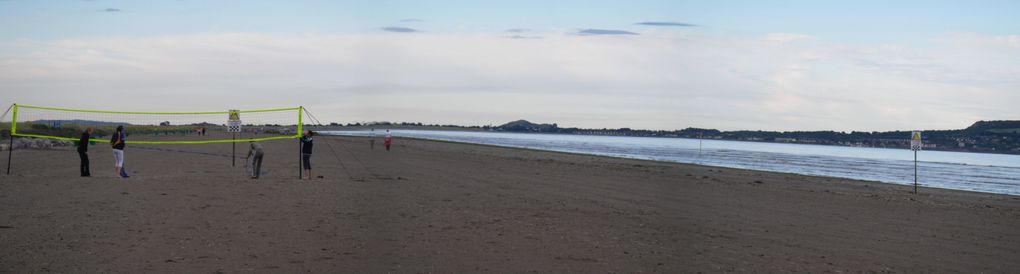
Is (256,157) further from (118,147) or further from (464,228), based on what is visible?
(464,228)

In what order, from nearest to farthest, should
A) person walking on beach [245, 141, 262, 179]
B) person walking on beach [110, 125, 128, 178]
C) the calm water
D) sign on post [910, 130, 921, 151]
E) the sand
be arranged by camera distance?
the sand, person walking on beach [110, 125, 128, 178], person walking on beach [245, 141, 262, 179], sign on post [910, 130, 921, 151], the calm water

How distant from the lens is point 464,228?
12344 millimetres

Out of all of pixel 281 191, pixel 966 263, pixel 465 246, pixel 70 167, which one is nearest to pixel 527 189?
pixel 281 191

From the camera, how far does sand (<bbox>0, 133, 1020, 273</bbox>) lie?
948cm

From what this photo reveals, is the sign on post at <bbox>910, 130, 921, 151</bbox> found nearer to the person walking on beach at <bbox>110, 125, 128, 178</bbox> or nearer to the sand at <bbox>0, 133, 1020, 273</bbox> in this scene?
the sand at <bbox>0, 133, 1020, 273</bbox>

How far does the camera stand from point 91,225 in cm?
1162

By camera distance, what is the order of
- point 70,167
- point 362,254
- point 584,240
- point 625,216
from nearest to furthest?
point 362,254 < point 584,240 < point 625,216 < point 70,167

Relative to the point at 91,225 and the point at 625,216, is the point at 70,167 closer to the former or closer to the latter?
the point at 91,225

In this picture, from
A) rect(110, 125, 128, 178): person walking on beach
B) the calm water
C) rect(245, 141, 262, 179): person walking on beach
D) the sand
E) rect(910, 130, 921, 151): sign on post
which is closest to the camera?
the sand

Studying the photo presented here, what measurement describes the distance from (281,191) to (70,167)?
10.7 metres

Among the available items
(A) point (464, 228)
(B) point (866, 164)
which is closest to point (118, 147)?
(A) point (464, 228)

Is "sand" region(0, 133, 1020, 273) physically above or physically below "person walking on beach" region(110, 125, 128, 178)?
below

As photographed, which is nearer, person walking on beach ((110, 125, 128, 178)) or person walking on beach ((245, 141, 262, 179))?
person walking on beach ((110, 125, 128, 178))

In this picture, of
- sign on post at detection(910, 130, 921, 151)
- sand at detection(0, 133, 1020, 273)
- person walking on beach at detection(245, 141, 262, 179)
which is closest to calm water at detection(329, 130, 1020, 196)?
sign on post at detection(910, 130, 921, 151)
